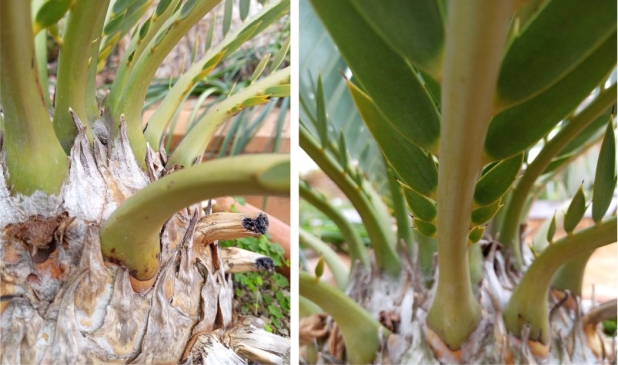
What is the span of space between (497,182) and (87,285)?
0.30 m

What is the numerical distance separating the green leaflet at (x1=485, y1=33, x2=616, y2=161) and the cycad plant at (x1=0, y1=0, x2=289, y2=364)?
0.13m

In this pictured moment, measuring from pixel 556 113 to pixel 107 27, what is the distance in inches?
13.6

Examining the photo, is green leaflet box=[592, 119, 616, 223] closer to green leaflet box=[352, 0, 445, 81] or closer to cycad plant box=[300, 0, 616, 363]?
cycad plant box=[300, 0, 616, 363]

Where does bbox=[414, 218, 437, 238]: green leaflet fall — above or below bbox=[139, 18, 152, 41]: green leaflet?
below

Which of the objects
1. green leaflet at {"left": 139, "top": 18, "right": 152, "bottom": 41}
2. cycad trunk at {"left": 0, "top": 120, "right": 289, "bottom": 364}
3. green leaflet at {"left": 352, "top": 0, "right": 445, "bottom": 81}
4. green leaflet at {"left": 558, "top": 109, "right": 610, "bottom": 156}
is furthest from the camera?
green leaflet at {"left": 558, "top": 109, "right": 610, "bottom": 156}

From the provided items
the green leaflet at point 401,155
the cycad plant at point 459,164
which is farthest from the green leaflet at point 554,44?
the green leaflet at point 401,155

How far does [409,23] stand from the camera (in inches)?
9.4

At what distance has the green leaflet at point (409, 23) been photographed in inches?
9.3

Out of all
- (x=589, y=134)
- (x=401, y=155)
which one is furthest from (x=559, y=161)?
(x=401, y=155)

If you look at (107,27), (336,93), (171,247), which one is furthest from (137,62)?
(336,93)

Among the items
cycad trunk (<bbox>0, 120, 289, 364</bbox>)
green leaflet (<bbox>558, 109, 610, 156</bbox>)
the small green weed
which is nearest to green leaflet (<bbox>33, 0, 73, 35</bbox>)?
cycad trunk (<bbox>0, 120, 289, 364</bbox>)

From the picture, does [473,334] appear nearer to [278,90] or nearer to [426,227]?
[426,227]

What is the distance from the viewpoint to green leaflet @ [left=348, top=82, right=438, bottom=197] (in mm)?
373

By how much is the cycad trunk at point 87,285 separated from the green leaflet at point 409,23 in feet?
0.81
